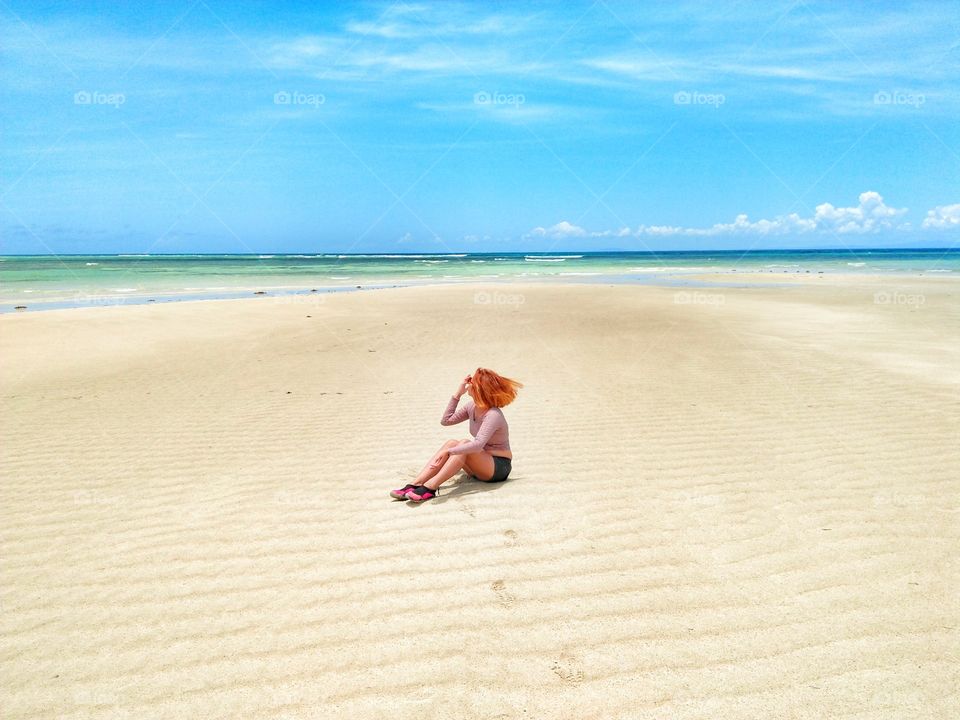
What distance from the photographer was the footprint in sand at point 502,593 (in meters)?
3.88

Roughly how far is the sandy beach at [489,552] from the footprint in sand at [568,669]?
0.01 metres

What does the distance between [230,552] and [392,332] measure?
1188 cm

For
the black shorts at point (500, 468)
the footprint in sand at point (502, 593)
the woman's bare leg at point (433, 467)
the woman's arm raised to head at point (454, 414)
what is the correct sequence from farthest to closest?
the woman's arm raised to head at point (454, 414), the black shorts at point (500, 468), the woman's bare leg at point (433, 467), the footprint in sand at point (502, 593)

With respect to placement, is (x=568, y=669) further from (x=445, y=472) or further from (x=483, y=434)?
(x=483, y=434)

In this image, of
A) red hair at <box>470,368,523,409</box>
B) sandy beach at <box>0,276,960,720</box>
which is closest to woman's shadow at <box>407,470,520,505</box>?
sandy beach at <box>0,276,960,720</box>

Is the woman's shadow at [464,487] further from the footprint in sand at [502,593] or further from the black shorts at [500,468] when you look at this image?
the footprint in sand at [502,593]

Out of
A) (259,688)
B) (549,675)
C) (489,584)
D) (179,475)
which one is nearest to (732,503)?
(489,584)

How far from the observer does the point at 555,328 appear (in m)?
17.0

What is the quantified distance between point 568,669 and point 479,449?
2470 mm

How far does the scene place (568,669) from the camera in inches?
129

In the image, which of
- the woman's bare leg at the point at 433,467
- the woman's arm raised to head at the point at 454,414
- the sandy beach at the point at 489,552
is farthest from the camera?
the woman's arm raised to head at the point at 454,414

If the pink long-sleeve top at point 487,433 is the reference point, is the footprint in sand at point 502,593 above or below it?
below

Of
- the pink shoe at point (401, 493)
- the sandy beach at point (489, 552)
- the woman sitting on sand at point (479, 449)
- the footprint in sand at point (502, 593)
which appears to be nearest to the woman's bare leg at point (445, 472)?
the woman sitting on sand at point (479, 449)

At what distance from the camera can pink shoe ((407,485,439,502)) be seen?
5.38 m
